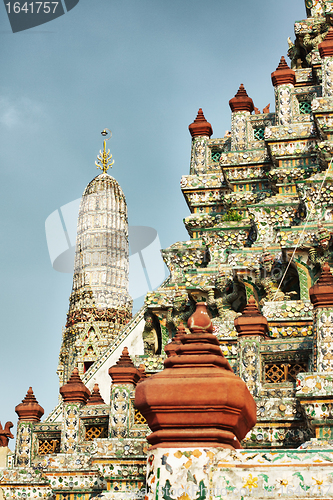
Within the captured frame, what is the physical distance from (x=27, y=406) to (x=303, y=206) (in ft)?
24.6

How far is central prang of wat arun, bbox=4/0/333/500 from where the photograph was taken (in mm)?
6362

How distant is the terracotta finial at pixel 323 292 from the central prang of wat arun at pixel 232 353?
19 millimetres

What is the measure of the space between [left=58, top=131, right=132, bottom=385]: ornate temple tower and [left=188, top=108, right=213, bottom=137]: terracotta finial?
19.5 m

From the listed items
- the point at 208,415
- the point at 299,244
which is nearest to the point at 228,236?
the point at 299,244

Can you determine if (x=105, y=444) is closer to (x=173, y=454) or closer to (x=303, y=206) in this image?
(x=173, y=454)

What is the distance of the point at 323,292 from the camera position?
38.0 ft

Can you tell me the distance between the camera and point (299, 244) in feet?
51.3

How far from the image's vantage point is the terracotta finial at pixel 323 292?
11.6 metres

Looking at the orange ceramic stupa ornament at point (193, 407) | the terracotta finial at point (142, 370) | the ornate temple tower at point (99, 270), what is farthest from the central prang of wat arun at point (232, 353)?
the ornate temple tower at point (99, 270)

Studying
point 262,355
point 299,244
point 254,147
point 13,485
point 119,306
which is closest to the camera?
point 262,355

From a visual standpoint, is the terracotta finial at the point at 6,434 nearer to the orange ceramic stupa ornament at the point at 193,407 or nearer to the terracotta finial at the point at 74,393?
the terracotta finial at the point at 74,393

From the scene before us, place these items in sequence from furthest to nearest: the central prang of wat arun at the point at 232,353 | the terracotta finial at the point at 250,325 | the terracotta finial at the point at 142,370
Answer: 1. the terracotta finial at the point at 142,370
2. the terracotta finial at the point at 250,325
3. the central prang of wat arun at the point at 232,353

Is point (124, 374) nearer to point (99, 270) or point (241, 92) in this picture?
point (241, 92)

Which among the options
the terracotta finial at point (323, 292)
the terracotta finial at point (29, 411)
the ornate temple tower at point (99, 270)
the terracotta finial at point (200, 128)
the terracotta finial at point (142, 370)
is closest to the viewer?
the terracotta finial at point (323, 292)
